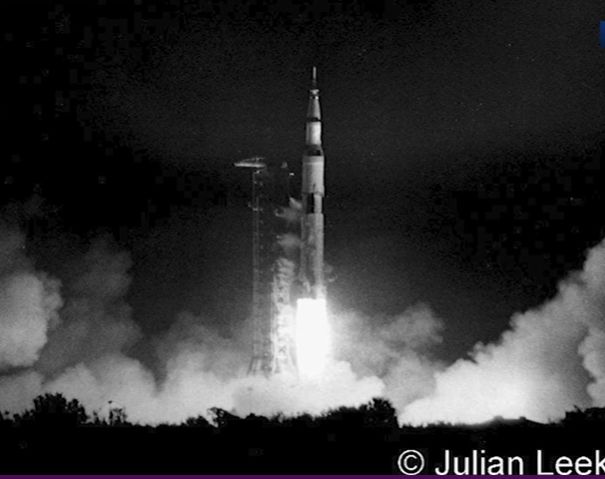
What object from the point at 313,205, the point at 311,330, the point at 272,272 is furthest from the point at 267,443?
the point at 272,272

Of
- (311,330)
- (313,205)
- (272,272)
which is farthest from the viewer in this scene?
(272,272)

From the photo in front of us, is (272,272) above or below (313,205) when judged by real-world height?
below

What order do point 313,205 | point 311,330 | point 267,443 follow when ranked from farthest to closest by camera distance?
point 311,330 < point 313,205 < point 267,443

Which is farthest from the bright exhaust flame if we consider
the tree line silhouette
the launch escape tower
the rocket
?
the tree line silhouette

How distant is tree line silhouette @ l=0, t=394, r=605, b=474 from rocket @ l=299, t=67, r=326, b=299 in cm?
831

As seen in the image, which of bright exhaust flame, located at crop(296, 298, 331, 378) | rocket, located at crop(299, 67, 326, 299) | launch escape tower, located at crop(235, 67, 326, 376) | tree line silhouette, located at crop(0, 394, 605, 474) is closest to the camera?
tree line silhouette, located at crop(0, 394, 605, 474)

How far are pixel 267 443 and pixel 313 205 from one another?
19577mm

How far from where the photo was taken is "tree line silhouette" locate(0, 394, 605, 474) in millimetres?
59906

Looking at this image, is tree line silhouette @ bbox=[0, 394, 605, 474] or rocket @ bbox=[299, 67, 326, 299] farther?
rocket @ bbox=[299, 67, 326, 299]

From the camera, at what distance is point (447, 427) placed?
75.6 m

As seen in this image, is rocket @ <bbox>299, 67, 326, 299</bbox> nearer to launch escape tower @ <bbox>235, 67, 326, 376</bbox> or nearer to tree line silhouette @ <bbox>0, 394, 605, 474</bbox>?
launch escape tower @ <bbox>235, 67, 326, 376</bbox>

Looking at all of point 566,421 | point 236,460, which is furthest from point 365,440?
point 566,421

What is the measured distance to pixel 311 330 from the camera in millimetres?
83500

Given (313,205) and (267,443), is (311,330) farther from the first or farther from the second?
(267,443)
